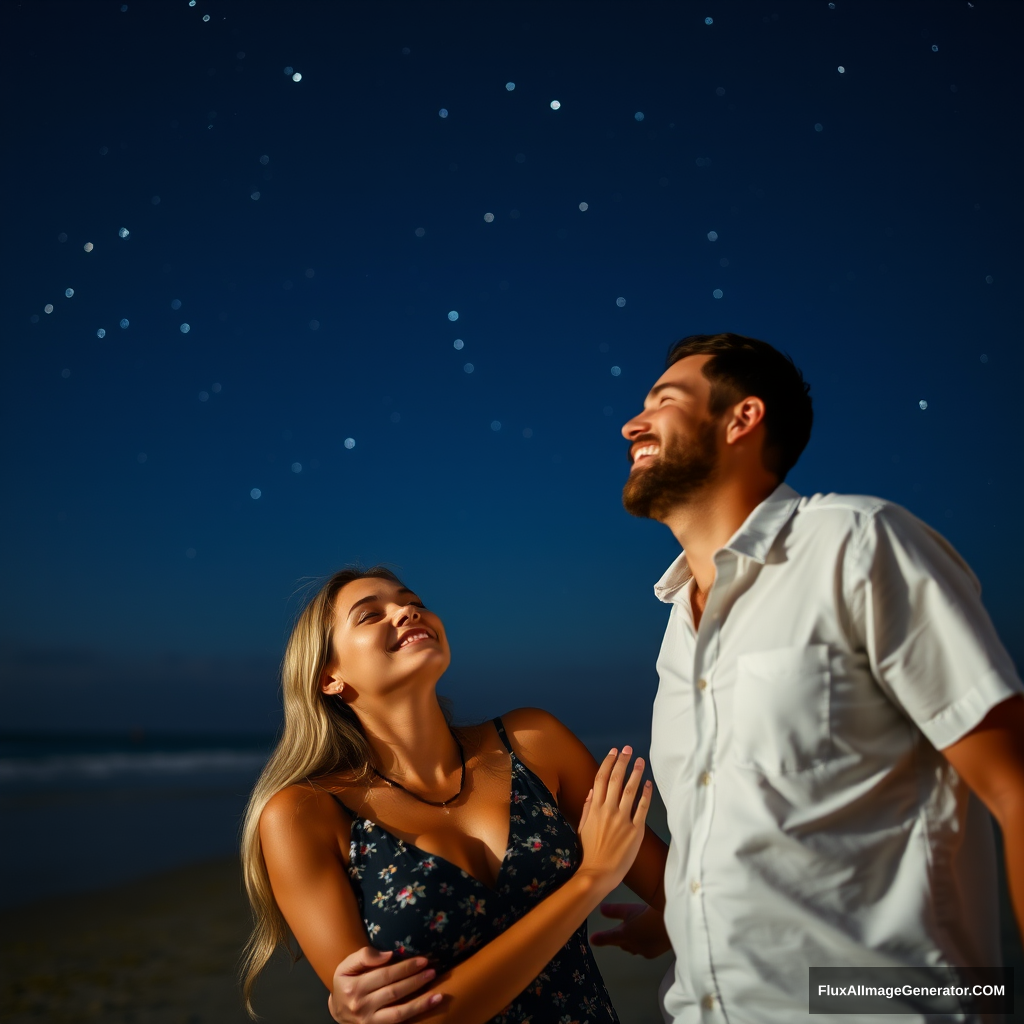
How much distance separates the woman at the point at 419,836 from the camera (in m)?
1.79

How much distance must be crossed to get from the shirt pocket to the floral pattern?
28.1 inches

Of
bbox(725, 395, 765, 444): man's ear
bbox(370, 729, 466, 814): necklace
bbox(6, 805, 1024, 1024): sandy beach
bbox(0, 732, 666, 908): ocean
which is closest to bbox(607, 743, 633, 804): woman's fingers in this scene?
bbox(370, 729, 466, 814): necklace

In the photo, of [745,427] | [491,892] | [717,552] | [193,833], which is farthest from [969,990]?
[193,833]

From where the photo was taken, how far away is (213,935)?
15.1 feet

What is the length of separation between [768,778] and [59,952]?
4378 mm

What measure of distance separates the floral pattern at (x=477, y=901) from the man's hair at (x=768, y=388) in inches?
41.2

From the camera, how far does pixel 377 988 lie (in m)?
1.71

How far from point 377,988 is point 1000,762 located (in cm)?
125

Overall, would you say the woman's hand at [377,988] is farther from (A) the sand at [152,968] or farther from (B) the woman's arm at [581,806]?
(A) the sand at [152,968]

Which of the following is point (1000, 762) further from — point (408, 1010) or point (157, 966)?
point (157, 966)

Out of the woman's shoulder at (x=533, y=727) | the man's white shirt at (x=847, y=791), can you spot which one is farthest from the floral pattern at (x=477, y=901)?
the man's white shirt at (x=847, y=791)

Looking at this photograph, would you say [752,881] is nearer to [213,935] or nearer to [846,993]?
[846,993]

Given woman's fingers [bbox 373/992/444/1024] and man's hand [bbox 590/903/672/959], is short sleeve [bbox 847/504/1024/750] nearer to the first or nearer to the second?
man's hand [bbox 590/903/672/959]

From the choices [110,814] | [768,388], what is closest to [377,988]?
[768,388]
